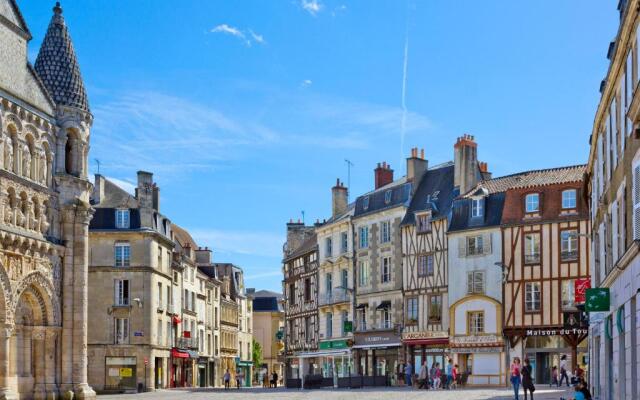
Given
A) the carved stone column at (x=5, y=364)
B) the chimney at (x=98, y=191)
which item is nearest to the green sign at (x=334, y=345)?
the chimney at (x=98, y=191)

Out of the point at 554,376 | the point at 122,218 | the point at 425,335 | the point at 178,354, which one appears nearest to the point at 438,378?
the point at 554,376

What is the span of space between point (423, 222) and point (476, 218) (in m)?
3.84

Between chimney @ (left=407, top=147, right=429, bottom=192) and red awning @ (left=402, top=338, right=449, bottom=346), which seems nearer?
red awning @ (left=402, top=338, right=449, bottom=346)

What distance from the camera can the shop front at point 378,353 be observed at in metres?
53.0

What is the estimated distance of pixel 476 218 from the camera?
48094 mm

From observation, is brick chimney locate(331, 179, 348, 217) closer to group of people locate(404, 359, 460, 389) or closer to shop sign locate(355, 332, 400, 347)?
shop sign locate(355, 332, 400, 347)

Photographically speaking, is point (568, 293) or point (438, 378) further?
point (568, 293)

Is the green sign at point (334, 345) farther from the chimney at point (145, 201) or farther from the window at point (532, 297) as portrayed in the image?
the window at point (532, 297)

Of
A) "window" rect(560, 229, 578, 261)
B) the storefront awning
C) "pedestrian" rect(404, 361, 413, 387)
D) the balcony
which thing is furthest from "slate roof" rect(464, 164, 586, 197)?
the balcony

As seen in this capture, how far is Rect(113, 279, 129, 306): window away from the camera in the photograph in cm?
5466

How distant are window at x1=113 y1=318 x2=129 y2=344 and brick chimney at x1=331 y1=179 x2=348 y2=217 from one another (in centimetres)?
1487

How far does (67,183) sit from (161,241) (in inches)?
838

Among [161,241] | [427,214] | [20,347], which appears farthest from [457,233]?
[20,347]

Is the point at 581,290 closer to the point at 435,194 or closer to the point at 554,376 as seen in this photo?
the point at 554,376
